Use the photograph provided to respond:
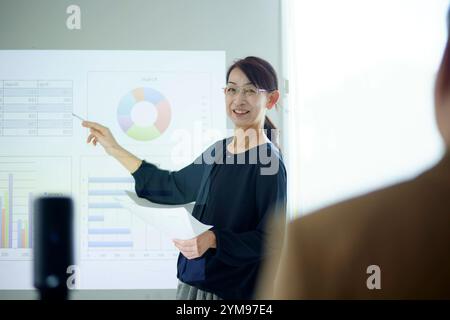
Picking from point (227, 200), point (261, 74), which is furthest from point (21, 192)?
point (261, 74)

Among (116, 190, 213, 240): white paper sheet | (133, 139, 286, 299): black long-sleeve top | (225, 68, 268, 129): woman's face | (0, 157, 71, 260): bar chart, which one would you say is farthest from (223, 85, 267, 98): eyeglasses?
(0, 157, 71, 260): bar chart

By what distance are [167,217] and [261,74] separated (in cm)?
40

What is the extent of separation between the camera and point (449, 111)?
3.88ft

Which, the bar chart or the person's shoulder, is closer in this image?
the person's shoulder

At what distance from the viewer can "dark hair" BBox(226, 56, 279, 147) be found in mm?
1138

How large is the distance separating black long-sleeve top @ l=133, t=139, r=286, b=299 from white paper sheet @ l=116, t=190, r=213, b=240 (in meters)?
0.01

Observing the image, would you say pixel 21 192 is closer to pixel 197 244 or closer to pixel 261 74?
pixel 197 244

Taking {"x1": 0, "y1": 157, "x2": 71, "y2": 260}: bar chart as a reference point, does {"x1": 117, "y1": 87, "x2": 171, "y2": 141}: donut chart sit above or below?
above

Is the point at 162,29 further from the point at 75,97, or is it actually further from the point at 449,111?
the point at 449,111

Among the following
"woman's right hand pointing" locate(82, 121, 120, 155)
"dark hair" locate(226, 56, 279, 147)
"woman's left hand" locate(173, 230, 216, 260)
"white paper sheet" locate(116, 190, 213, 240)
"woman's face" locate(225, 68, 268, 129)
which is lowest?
"woman's left hand" locate(173, 230, 216, 260)

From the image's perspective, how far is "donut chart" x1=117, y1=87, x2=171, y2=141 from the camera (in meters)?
1.15

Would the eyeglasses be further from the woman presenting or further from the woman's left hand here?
the woman's left hand

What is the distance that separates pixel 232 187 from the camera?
1.12 meters

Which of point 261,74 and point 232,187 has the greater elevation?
point 261,74
